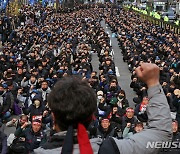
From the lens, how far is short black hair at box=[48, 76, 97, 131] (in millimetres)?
1872

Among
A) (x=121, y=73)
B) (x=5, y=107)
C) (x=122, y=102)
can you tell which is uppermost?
(x=122, y=102)

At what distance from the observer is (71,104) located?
1880 mm

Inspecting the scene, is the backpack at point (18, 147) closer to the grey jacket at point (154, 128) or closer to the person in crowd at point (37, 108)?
the person in crowd at point (37, 108)

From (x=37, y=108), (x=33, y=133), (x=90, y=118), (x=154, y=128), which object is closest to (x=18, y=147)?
(x=33, y=133)

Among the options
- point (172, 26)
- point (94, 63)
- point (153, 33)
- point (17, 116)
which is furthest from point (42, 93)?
point (172, 26)

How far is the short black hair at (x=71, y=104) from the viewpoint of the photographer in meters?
1.87

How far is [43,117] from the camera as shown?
30.0ft

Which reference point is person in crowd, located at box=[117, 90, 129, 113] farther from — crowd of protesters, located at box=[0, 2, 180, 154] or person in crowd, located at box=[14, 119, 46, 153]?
person in crowd, located at box=[14, 119, 46, 153]

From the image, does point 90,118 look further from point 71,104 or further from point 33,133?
point 33,133

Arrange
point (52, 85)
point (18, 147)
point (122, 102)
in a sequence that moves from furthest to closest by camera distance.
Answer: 1. point (52, 85)
2. point (122, 102)
3. point (18, 147)

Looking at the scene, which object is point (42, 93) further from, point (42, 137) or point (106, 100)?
point (42, 137)

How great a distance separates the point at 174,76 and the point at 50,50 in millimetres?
8107

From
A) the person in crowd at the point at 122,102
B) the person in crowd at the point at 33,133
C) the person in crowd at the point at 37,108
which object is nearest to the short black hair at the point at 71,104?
the person in crowd at the point at 33,133

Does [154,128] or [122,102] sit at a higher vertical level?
[154,128]
